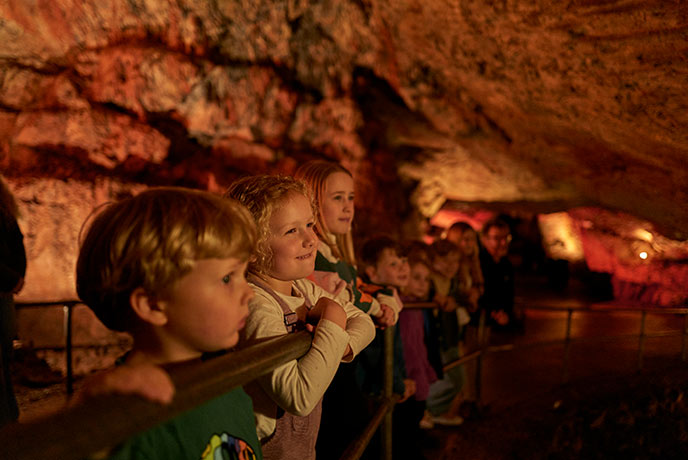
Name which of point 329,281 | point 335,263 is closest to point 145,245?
point 329,281

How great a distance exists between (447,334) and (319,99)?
13.0ft

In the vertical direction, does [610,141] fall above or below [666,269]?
above

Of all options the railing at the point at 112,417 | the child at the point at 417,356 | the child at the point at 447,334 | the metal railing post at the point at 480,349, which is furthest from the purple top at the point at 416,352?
the railing at the point at 112,417

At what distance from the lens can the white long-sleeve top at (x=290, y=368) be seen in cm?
118

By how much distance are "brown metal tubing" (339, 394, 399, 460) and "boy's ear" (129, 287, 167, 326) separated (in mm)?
720

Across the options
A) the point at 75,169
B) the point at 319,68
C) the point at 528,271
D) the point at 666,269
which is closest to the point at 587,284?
the point at 528,271

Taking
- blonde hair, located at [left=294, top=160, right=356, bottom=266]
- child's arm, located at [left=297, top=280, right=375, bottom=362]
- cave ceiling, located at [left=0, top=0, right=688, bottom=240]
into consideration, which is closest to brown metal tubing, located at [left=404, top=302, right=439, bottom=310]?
blonde hair, located at [left=294, top=160, right=356, bottom=266]

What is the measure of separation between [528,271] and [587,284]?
2.09 metres

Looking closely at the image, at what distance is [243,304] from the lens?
102 cm

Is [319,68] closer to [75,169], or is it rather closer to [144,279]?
[75,169]

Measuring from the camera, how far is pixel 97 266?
93 cm

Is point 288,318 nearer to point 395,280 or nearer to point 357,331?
point 357,331

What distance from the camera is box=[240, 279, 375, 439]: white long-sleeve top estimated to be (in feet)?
3.88

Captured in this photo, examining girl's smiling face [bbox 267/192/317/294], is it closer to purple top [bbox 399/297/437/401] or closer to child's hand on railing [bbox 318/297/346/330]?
child's hand on railing [bbox 318/297/346/330]
